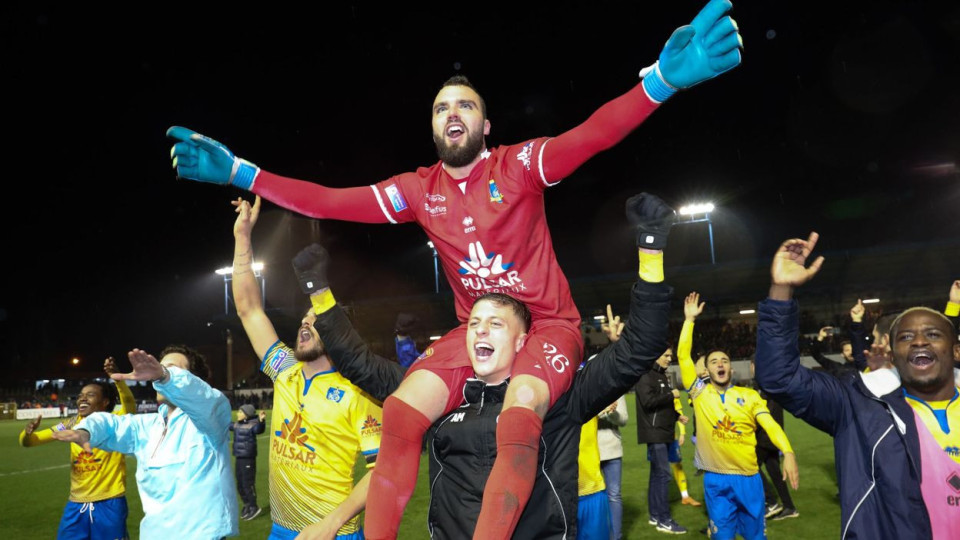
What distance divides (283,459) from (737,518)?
16.0ft

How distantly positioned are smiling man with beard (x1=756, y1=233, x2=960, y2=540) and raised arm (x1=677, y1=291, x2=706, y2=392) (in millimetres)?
2219

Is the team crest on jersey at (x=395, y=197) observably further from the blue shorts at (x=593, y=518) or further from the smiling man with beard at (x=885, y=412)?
the blue shorts at (x=593, y=518)

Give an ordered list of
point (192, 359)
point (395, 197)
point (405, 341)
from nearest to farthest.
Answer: point (395, 197)
point (192, 359)
point (405, 341)

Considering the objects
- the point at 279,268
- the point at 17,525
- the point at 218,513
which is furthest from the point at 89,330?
the point at 218,513

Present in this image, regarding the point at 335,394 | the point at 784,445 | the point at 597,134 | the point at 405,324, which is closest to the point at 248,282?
the point at 335,394

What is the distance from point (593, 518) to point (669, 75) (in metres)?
4.52

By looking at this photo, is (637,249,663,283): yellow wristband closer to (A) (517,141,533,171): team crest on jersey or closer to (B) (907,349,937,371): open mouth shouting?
(A) (517,141,533,171): team crest on jersey

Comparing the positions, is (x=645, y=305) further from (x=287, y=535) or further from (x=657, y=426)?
(x=657, y=426)

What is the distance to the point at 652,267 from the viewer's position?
276cm

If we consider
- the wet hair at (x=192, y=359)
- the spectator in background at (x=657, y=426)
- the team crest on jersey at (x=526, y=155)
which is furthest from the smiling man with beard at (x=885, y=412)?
the spectator in background at (x=657, y=426)

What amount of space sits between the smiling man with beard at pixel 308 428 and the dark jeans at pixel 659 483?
219 inches

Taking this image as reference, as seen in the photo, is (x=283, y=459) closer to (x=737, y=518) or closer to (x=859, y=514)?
(x=859, y=514)

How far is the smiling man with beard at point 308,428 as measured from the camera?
14.7 ft

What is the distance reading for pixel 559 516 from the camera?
2744 mm
